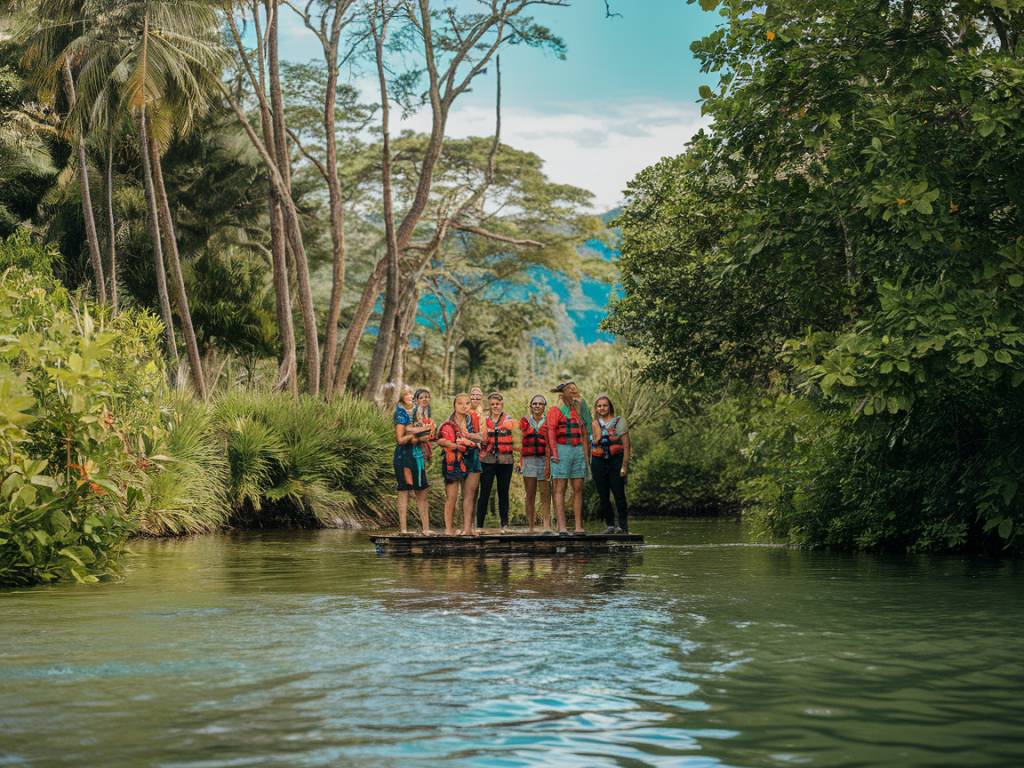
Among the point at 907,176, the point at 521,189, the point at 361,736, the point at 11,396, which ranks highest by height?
the point at 521,189

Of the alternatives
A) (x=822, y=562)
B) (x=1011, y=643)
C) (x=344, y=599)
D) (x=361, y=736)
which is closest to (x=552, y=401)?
(x=822, y=562)

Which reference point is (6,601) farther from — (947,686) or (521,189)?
(521,189)

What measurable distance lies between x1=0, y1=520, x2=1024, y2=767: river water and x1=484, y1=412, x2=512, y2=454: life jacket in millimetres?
3485

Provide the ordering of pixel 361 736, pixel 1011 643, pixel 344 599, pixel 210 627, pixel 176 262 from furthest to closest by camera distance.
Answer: pixel 176 262 < pixel 344 599 < pixel 210 627 < pixel 1011 643 < pixel 361 736

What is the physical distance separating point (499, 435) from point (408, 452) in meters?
1.31

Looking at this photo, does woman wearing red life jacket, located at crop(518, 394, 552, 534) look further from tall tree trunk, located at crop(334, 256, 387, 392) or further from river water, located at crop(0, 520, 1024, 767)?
tall tree trunk, located at crop(334, 256, 387, 392)

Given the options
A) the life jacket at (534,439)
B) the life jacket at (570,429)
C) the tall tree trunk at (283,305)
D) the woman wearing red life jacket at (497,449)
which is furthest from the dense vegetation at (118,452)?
the tall tree trunk at (283,305)

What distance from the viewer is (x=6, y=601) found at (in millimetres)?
11117

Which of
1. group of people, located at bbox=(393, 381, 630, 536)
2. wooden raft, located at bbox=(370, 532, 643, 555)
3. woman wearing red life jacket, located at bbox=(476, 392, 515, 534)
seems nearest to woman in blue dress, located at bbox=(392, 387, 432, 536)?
group of people, located at bbox=(393, 381, 630, 536)

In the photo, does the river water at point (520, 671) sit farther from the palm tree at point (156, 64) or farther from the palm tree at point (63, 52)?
the palm tree at point (63, 52)

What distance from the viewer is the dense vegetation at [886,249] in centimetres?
1273

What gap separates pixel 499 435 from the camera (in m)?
16.8

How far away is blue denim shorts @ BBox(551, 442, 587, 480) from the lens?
1645 centimetres

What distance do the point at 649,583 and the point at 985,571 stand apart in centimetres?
348
